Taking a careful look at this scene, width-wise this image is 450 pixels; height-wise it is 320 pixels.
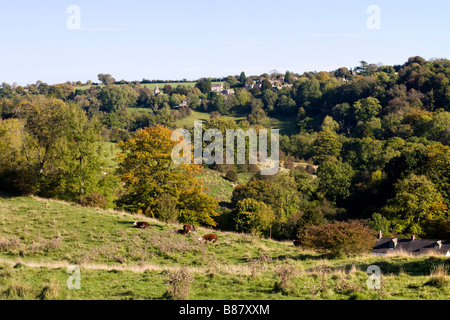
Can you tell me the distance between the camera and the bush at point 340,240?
19.1 meters

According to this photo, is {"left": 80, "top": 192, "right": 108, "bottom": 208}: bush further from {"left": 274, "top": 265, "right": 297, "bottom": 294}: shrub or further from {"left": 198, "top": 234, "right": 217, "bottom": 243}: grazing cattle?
{"left": 274, "top": 265, "right": 297, "bottom": 294}: shrub

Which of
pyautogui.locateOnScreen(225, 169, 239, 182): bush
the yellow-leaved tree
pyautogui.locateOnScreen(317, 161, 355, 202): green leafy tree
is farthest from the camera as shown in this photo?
pyautogui.locateOnScreen(225, 169, 239, 182): bush

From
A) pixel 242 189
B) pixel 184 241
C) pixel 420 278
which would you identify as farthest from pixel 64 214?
pixel 242 189

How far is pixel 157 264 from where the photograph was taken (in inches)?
Answer: 688

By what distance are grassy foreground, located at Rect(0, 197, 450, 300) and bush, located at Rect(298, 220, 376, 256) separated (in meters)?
0.80

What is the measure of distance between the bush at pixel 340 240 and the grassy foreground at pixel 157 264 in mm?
803

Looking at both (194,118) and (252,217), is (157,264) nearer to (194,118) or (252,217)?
(252,217)

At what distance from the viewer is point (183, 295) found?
1018 centimetres

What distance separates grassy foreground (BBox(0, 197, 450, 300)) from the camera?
429 inches
